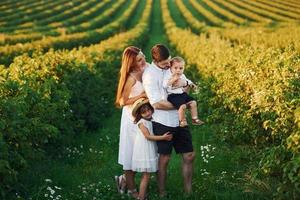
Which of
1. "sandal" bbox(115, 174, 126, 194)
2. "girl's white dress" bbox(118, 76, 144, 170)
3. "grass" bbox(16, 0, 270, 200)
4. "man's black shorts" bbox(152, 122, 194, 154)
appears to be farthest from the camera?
"sandal" bbox(115, 174, 126, 194)

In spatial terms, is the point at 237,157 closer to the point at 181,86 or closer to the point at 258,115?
the point at 258,115

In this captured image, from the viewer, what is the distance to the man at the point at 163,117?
7.23 m

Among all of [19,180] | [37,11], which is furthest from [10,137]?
[37,11]

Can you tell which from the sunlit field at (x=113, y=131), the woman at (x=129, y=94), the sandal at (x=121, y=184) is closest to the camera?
the sunlit field at (x=113, y=131)

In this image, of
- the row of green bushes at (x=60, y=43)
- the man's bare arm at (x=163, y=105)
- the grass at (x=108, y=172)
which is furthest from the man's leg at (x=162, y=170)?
the row of green bushes at (x=60, y=43)

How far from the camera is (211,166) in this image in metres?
9.49

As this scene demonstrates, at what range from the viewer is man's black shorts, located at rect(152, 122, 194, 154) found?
290 inches

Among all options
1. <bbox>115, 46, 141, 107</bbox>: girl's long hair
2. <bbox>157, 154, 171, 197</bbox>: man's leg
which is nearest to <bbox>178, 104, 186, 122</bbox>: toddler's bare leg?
<bbox>157, 154, 171, 197</bbox>: man's leg

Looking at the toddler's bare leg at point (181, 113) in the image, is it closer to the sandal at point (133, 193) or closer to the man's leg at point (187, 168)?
the man's leg at point (187, 168)

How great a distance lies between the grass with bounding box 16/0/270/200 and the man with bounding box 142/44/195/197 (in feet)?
1.56

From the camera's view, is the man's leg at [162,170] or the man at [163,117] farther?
the man's leg at [162,170]

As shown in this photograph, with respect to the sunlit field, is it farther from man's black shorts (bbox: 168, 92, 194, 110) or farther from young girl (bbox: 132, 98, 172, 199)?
man's black shorts (bbox: 168, 92, 194, 110)

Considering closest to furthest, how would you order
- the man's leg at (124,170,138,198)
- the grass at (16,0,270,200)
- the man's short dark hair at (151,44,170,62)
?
the man's short dark hair at (151,44,170,62)
the man's leg at (124,170,138,198)
the grass at (16,0,270,200)

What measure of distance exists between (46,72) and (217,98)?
156 inches
